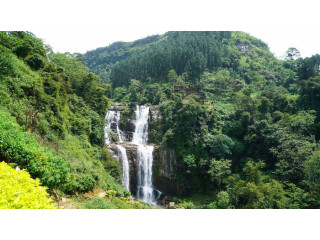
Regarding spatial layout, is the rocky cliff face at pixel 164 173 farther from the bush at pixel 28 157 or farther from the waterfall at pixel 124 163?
the bush at pixel 28 157

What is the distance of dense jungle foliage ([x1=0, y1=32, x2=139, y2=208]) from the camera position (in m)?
6.12

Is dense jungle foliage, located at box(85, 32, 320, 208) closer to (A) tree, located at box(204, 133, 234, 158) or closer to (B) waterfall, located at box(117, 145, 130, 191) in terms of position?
(A) tree, located at box(204, 133, 234, 158)

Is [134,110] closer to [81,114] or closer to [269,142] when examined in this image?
A: [81,114]

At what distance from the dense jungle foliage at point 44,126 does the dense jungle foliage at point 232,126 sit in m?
7.90

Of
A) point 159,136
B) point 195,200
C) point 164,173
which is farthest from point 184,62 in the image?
point 195,200

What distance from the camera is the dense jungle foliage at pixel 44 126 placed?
6117 millimetres

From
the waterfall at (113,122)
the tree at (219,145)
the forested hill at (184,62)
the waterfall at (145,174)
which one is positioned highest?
the forested hill at (184,62)

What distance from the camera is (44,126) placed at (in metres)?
9.67

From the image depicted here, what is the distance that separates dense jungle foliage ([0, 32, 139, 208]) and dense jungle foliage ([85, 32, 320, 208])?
7.90 metres

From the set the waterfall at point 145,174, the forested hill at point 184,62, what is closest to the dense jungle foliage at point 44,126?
the waterfall at point 145,174

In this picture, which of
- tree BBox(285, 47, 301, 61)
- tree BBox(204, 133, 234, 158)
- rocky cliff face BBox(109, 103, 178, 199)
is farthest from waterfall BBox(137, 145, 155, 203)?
tree BBox(285, 47, 301, 61)

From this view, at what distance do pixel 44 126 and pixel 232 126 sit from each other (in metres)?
18.9

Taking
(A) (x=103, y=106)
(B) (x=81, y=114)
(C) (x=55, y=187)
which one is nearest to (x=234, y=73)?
(A) (x=103, y=106)

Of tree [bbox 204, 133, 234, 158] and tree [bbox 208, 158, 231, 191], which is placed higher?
tree [bbox 204, 133, 234, 158]
